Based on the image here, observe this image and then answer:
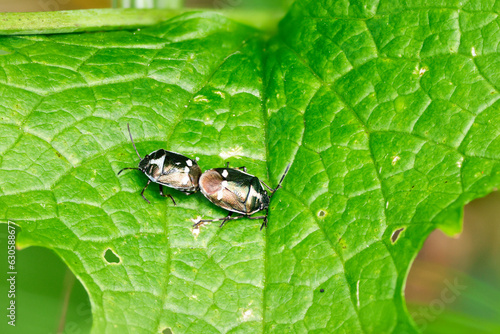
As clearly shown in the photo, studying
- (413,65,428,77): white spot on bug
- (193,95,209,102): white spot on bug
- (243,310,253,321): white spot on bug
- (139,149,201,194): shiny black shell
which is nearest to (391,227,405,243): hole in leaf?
(243,310,253,321): white spot on bug

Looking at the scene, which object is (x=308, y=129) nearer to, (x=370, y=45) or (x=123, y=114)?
(x=370, y=45)

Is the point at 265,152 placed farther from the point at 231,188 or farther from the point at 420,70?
the point at 420,70

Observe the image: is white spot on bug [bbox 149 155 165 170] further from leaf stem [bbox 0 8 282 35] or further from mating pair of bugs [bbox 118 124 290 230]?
leaf stem [bbox 0 8 282 35]

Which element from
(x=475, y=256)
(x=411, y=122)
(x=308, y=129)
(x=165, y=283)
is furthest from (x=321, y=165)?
(x=475, y=256)

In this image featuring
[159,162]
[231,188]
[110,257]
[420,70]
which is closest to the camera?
[110,257]

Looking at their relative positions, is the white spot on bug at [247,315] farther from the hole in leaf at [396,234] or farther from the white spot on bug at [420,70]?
the white spot on bug at [420,70]

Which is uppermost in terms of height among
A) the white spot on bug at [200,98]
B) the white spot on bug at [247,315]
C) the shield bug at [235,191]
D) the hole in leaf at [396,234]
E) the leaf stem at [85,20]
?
the leaf stem at [85,20]

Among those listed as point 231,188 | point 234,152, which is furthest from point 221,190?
point 234,152

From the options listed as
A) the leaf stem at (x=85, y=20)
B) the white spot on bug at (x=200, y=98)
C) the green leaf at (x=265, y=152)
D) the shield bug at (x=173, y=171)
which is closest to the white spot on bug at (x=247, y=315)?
the green leaf at (x=265, y=152)
